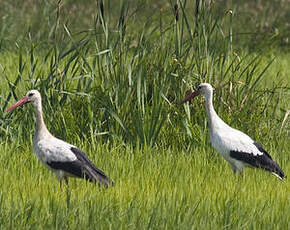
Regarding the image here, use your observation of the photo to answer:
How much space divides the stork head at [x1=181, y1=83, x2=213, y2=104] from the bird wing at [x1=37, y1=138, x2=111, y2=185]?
1.55 m

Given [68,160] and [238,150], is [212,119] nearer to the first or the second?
[238,150]

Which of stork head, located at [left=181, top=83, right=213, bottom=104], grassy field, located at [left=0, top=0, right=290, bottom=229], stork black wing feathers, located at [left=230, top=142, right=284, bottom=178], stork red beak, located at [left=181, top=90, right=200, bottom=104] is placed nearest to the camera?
grassy field, located at [left=0, top=0, right=290, bottom=229]

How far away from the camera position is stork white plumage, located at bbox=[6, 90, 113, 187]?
20.5ft

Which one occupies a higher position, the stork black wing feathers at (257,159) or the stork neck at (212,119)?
the stork neck at (212,119)

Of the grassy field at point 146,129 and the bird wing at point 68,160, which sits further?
the bird wing at point 68,160

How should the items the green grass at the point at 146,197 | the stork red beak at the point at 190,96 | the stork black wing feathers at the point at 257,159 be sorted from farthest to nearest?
the stork red beak at the point at 190,96 → the stork black wing feathers at the point at 257,159 → the green grass at the point at 146,197

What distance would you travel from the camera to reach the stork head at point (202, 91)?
297 inches

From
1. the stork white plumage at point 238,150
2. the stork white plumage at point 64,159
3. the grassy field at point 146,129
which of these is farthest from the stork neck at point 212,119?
the stork white plumage at point 64,159

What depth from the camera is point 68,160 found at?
6.46m

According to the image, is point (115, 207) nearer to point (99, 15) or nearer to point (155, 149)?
point (155, 149)

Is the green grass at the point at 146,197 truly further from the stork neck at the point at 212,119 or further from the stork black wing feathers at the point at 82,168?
the stork neck at the point at 212,119

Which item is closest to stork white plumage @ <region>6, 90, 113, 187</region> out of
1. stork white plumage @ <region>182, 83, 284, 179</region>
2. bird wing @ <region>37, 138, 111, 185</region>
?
bird wing @ <region>37, 138, 111, 185</region>

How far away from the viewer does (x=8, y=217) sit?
5.14m

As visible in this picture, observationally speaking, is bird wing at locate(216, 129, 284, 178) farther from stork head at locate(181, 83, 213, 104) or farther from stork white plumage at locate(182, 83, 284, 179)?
stork head at locate(181, 83, 213, 104)
